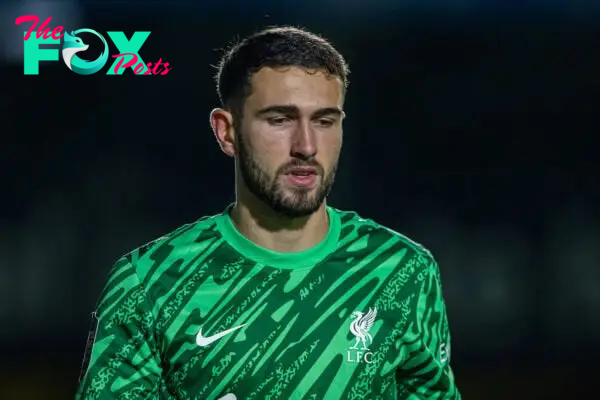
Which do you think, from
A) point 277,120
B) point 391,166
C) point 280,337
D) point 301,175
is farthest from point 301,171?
point 391,166

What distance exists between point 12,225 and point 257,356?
11.2ft

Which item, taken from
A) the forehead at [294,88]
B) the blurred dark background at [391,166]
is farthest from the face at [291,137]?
the blurred dark background at [391,166]

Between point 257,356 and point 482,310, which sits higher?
point 482,310

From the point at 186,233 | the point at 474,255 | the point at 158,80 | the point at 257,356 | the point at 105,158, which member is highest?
the point at 158,80

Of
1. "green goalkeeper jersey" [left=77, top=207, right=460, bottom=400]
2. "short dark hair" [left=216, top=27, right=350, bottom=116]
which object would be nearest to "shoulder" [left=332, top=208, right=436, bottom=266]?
"green goalkeeper jersey" [left=77, top=207, right=460, bottom=400]

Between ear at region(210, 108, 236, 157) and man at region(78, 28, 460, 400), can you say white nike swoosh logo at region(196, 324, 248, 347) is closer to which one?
man at region(78, 28, 460, 400)

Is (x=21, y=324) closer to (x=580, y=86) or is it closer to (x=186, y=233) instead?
(x=186, y=233)

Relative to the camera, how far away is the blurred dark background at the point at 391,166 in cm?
511

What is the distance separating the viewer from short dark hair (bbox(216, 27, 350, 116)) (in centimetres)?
219

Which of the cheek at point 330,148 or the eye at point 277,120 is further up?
the eye at point 277,120

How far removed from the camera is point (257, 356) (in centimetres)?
215

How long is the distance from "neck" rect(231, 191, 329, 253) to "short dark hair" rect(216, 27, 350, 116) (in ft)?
0.81

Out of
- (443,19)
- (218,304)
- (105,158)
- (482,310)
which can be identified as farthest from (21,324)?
(218,304)

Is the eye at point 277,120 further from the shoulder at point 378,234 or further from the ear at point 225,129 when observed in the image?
the shoulder at point 378,234
